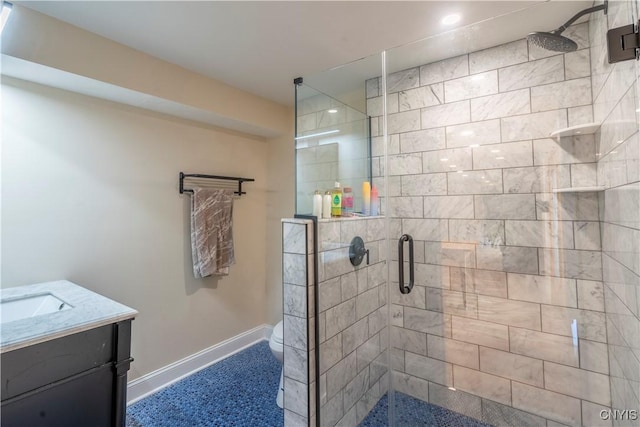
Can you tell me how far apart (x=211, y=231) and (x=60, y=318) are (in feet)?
4.26

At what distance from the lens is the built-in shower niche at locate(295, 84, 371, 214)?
2.13m

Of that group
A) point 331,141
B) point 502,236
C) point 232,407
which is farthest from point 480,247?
point 232,407

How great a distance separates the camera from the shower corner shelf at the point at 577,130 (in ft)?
4.76

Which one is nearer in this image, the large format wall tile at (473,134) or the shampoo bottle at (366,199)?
the large format wall tile at (473,134)

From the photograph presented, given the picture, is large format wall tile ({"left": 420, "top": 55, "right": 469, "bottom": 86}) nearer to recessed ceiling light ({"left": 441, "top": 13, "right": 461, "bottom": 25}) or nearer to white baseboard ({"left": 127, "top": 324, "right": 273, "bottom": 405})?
recessed ceiling light ({"left": 441, "top": 13, "right": 461, "bottom": 25})

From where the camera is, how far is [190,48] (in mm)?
1838

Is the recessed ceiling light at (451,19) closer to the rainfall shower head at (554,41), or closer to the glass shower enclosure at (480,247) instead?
the glass shower enclosure at (480,247)

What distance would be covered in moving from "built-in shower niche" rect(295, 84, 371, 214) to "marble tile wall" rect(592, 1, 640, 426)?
1.31 m

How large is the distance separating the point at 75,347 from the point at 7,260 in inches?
35.3

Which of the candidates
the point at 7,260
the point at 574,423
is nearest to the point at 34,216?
the point at 7,260

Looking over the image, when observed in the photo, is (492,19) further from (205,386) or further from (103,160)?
(205,386)

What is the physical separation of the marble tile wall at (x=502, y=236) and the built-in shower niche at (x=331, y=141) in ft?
0.71

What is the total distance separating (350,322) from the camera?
5.99ft

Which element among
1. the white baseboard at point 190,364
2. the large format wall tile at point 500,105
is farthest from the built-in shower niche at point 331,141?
the white baseboard at point 190,364
